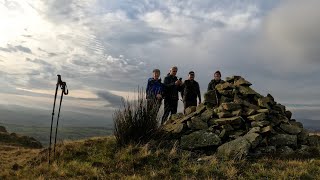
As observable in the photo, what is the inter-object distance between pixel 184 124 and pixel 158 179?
3802mm

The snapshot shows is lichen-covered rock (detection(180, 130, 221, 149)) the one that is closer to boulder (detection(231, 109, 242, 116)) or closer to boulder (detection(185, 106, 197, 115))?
boulder (detection(231, 109, 242, 116))

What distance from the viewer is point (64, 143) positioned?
42.7 feet

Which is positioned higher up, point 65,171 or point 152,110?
point 152,110

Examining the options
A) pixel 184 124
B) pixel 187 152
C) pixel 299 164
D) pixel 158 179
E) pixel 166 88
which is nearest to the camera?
pixel 158 179

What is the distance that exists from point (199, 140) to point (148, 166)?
2300mm

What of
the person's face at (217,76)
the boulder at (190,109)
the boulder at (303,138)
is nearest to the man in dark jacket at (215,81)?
the person's face at (217,76)

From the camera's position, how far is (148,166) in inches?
402

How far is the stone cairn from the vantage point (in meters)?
11.5

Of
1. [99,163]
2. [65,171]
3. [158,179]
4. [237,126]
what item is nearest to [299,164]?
[237,126]

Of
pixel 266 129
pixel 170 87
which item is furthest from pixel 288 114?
pixel 170 87

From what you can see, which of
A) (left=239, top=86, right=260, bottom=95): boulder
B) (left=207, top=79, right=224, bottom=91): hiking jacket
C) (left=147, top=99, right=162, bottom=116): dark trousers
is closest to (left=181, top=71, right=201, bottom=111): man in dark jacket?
(left=207, top=79, right=224, bottom=91): hiking jacket

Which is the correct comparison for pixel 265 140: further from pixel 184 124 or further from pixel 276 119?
pixel 184 124

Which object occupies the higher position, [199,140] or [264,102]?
[264,102]

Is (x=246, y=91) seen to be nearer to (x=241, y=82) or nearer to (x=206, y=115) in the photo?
(x=241, y=82)
